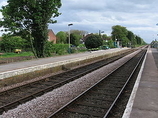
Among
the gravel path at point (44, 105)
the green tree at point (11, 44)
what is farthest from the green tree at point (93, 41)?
the gravel path at point (44, 105)

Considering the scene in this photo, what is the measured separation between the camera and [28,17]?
70.3 ft

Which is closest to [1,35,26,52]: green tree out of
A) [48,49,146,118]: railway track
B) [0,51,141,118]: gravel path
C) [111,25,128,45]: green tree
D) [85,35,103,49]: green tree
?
[85,35,103,49]: green tree

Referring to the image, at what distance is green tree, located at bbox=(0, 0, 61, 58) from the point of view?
20.3 m

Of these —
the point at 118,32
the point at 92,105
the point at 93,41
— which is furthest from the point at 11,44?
the point at 118,32

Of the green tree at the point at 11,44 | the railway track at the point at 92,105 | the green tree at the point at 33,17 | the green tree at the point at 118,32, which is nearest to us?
the railway track at the point at 92,105

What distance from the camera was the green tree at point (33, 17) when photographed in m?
20.3

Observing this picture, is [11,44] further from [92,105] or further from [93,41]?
[92,105]

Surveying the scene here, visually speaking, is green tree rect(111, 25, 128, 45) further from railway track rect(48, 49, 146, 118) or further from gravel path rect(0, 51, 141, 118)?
gravel path rect(0, 51, 141, 118)

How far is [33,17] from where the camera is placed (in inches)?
850

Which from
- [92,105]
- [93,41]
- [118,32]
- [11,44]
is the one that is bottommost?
[92,105]

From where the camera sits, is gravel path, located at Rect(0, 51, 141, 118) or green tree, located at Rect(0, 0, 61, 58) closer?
gravel path, located at Rect(0, 51, 141, 118)

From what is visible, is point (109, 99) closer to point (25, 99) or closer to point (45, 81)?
point (25, 99)

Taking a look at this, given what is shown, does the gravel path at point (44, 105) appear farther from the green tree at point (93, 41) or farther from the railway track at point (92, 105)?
the green tree at point (93, 41)

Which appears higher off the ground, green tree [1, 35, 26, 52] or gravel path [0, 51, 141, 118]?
green tree [1, 35, 26, 52]
